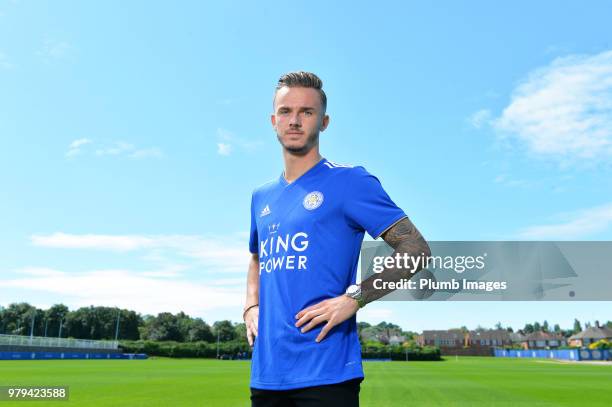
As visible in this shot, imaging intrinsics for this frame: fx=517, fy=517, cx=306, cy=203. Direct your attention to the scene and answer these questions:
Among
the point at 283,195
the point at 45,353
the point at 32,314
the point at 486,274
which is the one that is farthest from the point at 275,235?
the point at 32,314

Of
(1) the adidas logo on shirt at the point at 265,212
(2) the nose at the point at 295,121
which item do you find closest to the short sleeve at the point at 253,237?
(1) the adidas logo on shirt at the point at 265,212

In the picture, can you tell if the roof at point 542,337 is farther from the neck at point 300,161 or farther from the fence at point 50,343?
the neck at point 300,161

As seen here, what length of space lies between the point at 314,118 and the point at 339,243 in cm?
69

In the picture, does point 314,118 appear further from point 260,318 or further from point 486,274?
point 486,274

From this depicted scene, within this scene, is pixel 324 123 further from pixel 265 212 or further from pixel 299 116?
pixel 265 212

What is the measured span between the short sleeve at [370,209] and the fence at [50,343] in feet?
217

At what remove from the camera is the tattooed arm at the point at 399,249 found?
2535 millimetres

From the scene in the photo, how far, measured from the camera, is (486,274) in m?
18.9

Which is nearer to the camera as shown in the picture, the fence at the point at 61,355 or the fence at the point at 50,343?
the fence at the point at 61,355

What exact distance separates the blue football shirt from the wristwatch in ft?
0.16

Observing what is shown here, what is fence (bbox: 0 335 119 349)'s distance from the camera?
195 ft

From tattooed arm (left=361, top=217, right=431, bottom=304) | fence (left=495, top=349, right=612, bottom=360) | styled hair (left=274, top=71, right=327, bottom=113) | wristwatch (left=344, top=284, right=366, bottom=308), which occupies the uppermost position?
styled hair (left=274, top=71, right=327, bottom=113)

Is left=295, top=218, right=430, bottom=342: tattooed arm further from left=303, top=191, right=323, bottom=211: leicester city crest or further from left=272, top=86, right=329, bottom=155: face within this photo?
left=272, top=86, right=329, bottom=155: face

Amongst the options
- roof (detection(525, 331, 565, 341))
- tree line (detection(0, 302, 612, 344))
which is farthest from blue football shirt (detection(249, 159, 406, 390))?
roof (detection(525, 331, 565, 341))
